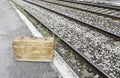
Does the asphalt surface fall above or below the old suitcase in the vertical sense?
below

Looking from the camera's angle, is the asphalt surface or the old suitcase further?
the old suitcase

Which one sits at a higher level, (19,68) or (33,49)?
(33,49)

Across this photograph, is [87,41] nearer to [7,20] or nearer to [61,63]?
[61,63]

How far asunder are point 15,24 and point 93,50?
5094mm

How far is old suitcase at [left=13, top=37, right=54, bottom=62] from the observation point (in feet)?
21.4

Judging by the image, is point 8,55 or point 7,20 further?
point 7,20

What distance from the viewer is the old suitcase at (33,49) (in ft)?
21.4

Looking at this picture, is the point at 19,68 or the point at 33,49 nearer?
the point at 19,68

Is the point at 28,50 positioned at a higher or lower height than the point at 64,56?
higher

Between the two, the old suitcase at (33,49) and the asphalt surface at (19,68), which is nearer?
the asphalt surface at (19,68)

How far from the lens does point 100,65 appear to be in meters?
6.62

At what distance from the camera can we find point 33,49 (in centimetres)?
659

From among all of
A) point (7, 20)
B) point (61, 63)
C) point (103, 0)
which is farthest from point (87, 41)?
point (103, 0)

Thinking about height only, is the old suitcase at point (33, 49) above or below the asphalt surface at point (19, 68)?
above
